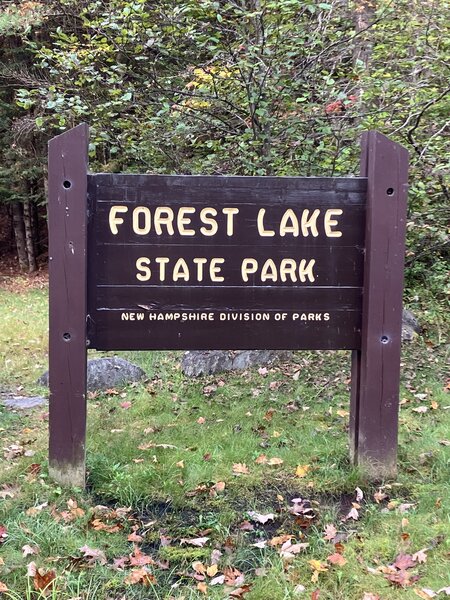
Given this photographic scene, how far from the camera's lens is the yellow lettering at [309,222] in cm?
372

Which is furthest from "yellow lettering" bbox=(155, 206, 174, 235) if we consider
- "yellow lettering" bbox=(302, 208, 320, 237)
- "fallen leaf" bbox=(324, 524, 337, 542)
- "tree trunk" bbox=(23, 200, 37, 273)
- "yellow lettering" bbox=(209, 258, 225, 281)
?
"tree trunk" bbox=(23, 200, 37, 273)

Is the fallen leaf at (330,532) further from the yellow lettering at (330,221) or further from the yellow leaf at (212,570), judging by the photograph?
the yellow lettering at (330,221)

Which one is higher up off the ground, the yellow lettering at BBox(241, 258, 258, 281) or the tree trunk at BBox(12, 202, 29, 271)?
the yellow lettering at BBox(241, 258, 258, 281)

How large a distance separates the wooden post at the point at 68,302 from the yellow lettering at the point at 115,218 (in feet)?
0.54

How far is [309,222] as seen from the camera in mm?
3729

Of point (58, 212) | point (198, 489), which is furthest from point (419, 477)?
point (58, 212)

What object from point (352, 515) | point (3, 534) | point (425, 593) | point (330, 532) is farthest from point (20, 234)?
point (425, 593)

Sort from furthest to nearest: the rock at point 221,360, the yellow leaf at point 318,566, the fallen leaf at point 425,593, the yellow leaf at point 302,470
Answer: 1. the rock at point 221,360
2. the yellow leaf at point 302,470
3. the yellow leaf at point 318,566
4. the fallen leaf at point 425,593

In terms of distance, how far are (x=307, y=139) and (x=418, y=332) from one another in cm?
305

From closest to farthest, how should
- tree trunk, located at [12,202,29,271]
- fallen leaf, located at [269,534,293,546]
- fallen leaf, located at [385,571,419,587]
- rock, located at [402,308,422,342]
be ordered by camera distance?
fallen leaf, located at [385,571,419,587], fallen leaf, located at [269,534,293,546], rock, located at [402,308,422,342], tree trunk, located at [12,202,29,271]

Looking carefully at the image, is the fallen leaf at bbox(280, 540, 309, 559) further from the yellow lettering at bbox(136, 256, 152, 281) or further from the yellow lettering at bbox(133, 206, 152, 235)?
the yellow lettering at bbox(133, 206, 152, 235)

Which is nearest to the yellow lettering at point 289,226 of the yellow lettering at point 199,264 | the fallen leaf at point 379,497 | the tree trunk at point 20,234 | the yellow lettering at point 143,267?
the yellow lettering at point 199,264

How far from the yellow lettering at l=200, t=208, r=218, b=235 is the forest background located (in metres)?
2.29

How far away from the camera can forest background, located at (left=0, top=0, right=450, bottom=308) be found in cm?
572
